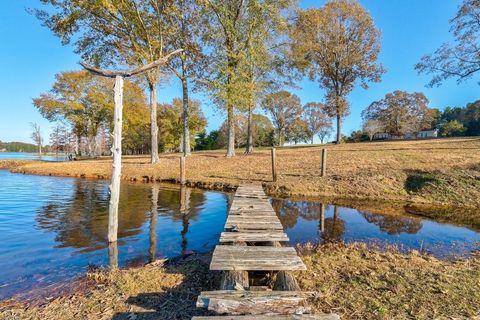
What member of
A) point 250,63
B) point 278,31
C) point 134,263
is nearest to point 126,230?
point 134,263

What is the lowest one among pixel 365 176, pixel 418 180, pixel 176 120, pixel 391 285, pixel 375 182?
pixel 391 285

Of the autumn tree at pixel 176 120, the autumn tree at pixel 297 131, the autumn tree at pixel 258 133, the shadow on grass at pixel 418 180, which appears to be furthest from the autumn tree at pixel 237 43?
the autumn tree at pixel 258 133

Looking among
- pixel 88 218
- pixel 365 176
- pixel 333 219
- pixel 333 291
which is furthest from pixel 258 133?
pixel 333 291

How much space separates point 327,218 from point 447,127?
215 feet

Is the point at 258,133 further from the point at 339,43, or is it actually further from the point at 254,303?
the point at 254,303

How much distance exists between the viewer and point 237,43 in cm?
2184

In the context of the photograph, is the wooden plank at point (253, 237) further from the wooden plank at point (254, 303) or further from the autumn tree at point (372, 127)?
the autumn tree at point (372, 127)

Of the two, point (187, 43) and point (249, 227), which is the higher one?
point (187, 43)

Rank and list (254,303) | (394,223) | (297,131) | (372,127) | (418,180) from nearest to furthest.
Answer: (254,303)
(394,223)
(418,180)
(372,127)
(297,131)

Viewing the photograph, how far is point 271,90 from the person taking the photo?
84.9 feet

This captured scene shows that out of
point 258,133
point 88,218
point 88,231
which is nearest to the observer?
point 88,231

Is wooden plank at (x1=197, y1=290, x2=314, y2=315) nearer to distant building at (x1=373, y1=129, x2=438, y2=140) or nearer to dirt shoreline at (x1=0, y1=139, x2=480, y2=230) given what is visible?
dirt shoreline at (x1=0, y1=139, x2=480, y2=230)

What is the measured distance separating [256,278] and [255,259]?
0.73 meters

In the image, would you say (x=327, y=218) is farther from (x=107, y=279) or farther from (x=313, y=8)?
(x=313, y=8)
